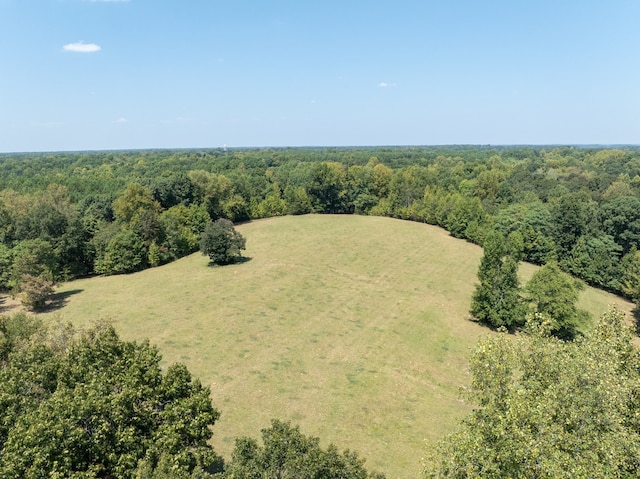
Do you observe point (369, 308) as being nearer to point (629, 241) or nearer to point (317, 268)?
point (317, 268)

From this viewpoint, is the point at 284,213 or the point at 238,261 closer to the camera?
the point at 238,261

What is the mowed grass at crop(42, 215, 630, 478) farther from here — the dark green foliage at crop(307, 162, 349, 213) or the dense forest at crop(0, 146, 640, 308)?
the dark green foliage at crop(307, 162, 349, 213)

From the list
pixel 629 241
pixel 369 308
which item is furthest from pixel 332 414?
pixel 629 241

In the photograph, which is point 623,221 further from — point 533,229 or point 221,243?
point 221,243

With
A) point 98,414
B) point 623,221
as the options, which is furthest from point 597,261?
point 98,414

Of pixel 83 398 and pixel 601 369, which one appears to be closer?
pixel 601 369

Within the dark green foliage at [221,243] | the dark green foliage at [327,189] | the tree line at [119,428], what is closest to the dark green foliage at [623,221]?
the dark green foliage at [327,189]

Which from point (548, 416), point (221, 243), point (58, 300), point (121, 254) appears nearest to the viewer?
point (548, 416)
